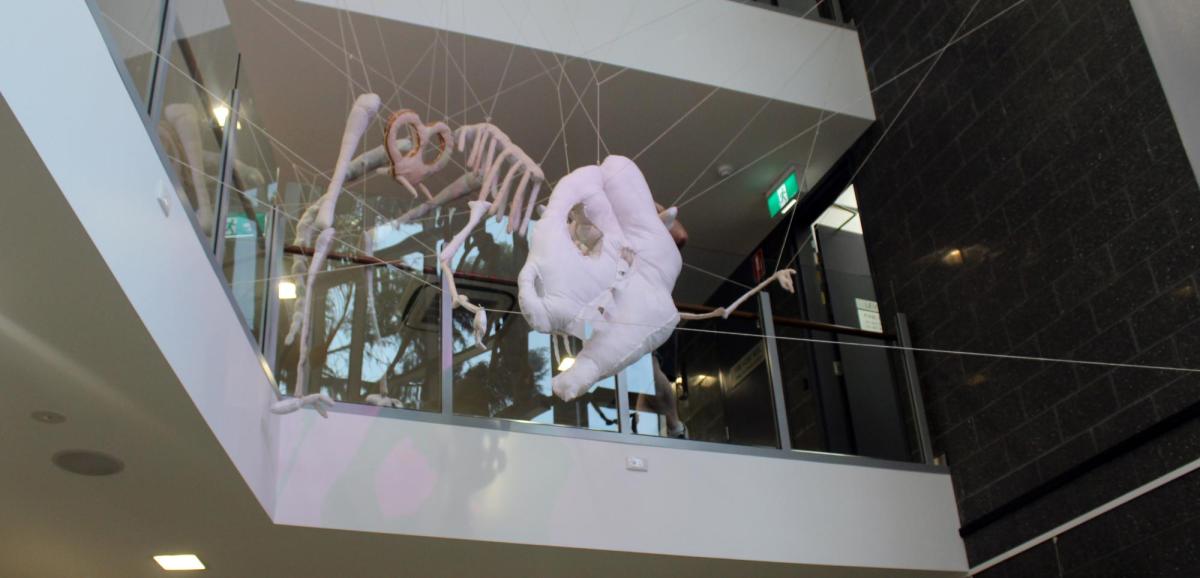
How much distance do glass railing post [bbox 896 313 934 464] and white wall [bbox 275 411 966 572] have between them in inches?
6.8

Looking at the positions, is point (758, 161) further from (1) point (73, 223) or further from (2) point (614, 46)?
(1) point (73, 223)

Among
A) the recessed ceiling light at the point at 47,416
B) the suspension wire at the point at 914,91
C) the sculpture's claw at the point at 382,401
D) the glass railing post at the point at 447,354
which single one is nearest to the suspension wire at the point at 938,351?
the glass railing post at the point at 447,354

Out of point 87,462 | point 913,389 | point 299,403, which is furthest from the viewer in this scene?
point 913,389

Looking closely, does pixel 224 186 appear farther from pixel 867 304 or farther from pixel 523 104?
pixel 867 304

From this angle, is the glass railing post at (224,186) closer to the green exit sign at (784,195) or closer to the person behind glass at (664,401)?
the person behind glass at (664,401)

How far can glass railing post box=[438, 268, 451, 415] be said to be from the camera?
4.94m

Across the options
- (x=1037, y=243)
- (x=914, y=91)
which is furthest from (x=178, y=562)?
(x=914, y=91)

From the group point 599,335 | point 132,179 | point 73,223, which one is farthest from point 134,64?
point 599,335

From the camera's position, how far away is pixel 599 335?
3559 millimetres

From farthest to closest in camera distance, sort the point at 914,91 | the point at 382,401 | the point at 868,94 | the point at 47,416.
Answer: the point at 868,94 → the point at 914,91 → the point at 382,401 → the point at 47,416

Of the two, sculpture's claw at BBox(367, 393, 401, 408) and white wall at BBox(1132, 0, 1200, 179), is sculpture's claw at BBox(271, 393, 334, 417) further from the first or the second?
white wall at BBox(1132, 0, 1200, 179)

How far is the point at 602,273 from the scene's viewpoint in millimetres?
3604

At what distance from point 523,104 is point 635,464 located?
7.49 feet

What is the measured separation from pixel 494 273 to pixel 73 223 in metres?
3.00
